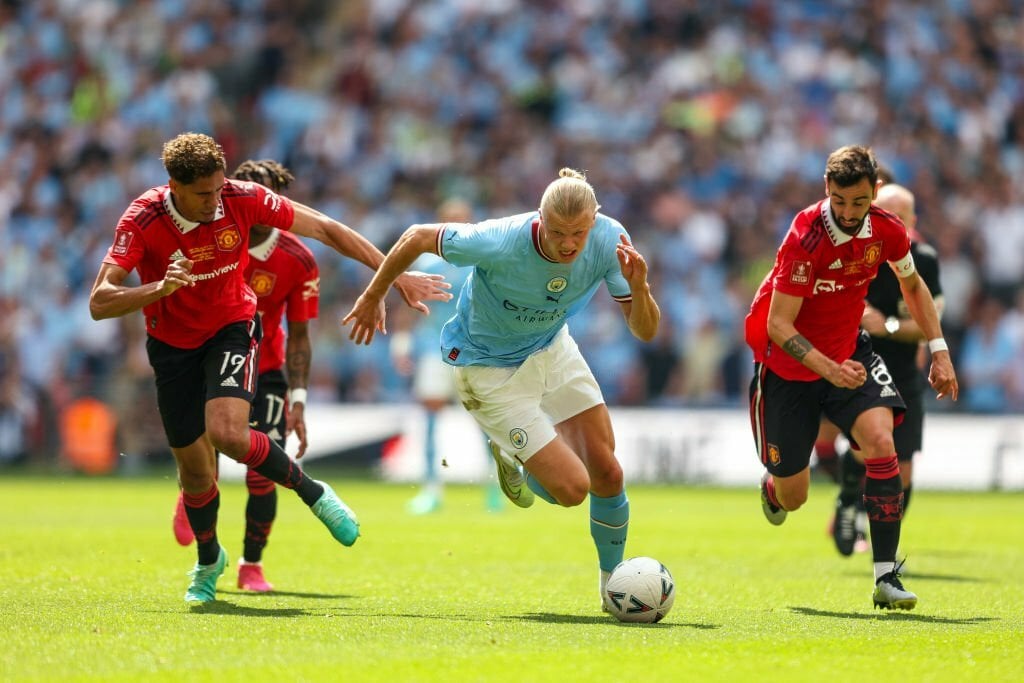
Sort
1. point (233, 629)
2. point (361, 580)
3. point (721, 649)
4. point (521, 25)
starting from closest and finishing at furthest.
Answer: point (721, 649)
point (233, 629)
point (361, 580)
point (521, 25)

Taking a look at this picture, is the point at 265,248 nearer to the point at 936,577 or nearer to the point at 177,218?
the point at 177,218

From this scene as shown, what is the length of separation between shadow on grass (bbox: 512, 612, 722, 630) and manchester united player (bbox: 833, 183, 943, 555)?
10.8 ft

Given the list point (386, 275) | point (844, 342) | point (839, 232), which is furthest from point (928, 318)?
point (386, 275)

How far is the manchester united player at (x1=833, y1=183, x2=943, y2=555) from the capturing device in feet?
35.8

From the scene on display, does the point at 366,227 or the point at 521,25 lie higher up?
the point at 521,25

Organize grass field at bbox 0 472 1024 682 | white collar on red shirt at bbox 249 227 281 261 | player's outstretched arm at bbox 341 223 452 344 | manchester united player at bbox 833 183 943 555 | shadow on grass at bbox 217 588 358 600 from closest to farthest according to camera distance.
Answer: grass field at bbox 0 472 1024 682 → player's outstretched arm at bbox 341 223 452 344 → shadow on grass at bbox 217 588 358 600 → white collar on red shirt at bbox 249 227 281 261 → manchester united player at bbox 833 183 943 555

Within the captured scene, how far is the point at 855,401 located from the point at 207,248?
3988mm

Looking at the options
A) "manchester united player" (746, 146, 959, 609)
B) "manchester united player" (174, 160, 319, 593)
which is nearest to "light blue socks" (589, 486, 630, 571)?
"manchester united player" (746, 146, 959, 609)

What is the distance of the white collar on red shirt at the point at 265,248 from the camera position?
32.6ft

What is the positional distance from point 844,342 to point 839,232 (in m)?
0.82

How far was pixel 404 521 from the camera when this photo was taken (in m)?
15.6

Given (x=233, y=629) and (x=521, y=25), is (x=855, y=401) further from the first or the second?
(x=521, y=25)

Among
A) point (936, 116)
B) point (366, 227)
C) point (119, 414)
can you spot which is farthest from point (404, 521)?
point (936, 116)

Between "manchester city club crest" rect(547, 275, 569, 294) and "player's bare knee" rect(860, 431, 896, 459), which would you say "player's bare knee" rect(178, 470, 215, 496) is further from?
"player's bare knee" rect(860, 431, 896, 459)
